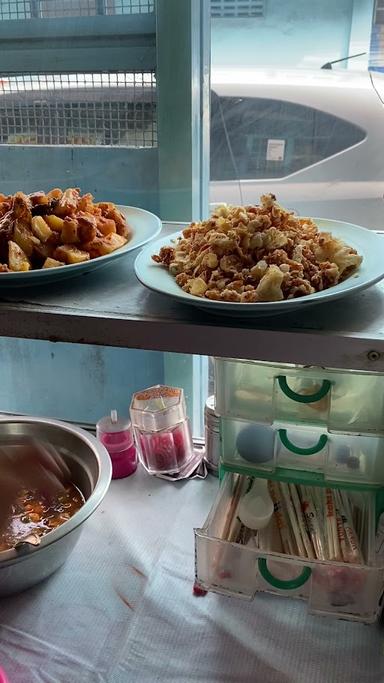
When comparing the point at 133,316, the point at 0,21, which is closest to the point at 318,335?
the point at 133,316

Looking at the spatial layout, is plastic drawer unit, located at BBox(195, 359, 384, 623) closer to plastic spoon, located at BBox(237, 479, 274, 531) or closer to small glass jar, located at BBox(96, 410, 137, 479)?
plastic spoon, located at BBox(237, 479, 274, 531)

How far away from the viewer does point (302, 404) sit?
0.82m

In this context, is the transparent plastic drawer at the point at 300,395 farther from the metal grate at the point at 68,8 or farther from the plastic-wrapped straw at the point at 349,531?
the metal grate at the point at 68,8

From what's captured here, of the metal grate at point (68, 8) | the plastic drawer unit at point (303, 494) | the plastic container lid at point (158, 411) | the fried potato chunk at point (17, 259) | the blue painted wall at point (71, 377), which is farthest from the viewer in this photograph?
the blue painted wall at point (71, 377)

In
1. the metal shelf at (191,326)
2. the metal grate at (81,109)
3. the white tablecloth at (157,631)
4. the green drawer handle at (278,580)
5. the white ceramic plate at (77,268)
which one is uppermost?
the metal grate at (81,109)

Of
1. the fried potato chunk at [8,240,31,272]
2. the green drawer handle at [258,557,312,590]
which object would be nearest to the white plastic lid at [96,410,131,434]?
the green drawer handle at [258,557,312,590]

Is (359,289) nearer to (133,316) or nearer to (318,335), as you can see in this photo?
(318,335)

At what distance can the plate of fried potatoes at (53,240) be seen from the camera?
2.28 feet

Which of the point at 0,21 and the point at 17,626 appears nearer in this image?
the point at 17,626

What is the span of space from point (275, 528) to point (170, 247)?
43 centimetres

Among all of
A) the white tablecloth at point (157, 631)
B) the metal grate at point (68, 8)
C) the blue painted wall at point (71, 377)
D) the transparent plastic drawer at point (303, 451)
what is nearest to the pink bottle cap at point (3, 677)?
the white tablecloth at point (157, 631)

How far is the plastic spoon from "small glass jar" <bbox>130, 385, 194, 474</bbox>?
0.28 metres

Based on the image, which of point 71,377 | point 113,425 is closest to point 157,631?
point 113,425

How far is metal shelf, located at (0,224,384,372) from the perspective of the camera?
590 mm
